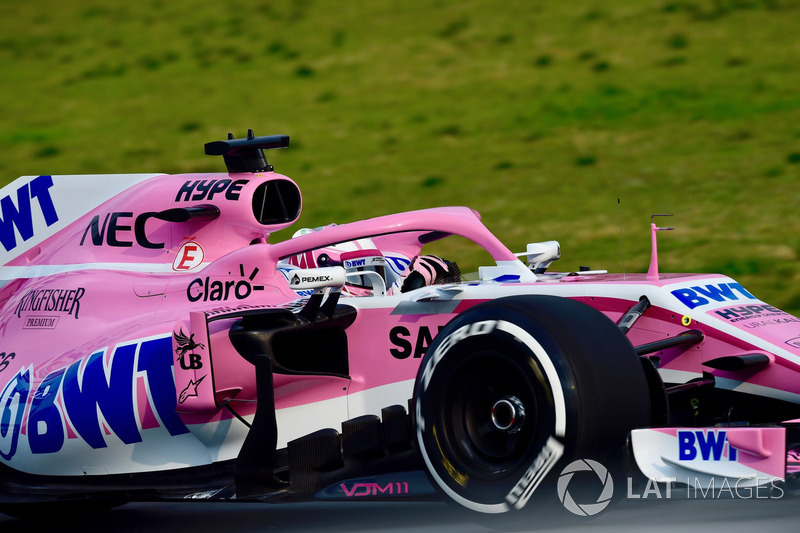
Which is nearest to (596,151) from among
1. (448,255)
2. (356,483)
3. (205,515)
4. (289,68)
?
(448,255)

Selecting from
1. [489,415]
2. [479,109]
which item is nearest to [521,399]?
[489,415]

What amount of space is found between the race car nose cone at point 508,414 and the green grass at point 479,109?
269 inches

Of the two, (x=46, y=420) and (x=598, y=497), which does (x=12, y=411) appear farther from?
(x=598, y=497)

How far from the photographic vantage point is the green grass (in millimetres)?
12789

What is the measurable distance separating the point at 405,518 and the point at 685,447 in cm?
180

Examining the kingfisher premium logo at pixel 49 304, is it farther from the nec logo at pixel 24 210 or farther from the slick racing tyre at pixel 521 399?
the slick racing tyre at pixel 521 399

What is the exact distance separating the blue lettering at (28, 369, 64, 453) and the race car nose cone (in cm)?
255

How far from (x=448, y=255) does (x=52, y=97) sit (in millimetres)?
9446

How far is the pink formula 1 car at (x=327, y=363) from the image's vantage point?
381 cm

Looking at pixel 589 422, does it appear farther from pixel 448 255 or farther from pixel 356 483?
pixel 448 255

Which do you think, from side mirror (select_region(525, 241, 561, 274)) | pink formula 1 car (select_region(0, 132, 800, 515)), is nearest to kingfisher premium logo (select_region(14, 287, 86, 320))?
pink formula 1 car (select_region(0, 132, 800, 515))

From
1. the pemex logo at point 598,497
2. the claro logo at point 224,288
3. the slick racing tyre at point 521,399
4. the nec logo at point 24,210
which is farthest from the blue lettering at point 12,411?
the pemex logo at point 598,497

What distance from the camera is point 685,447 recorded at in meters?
3.75

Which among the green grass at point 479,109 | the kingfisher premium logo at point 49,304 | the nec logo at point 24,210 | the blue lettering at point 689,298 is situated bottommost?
the blue lettering at point 689,298
